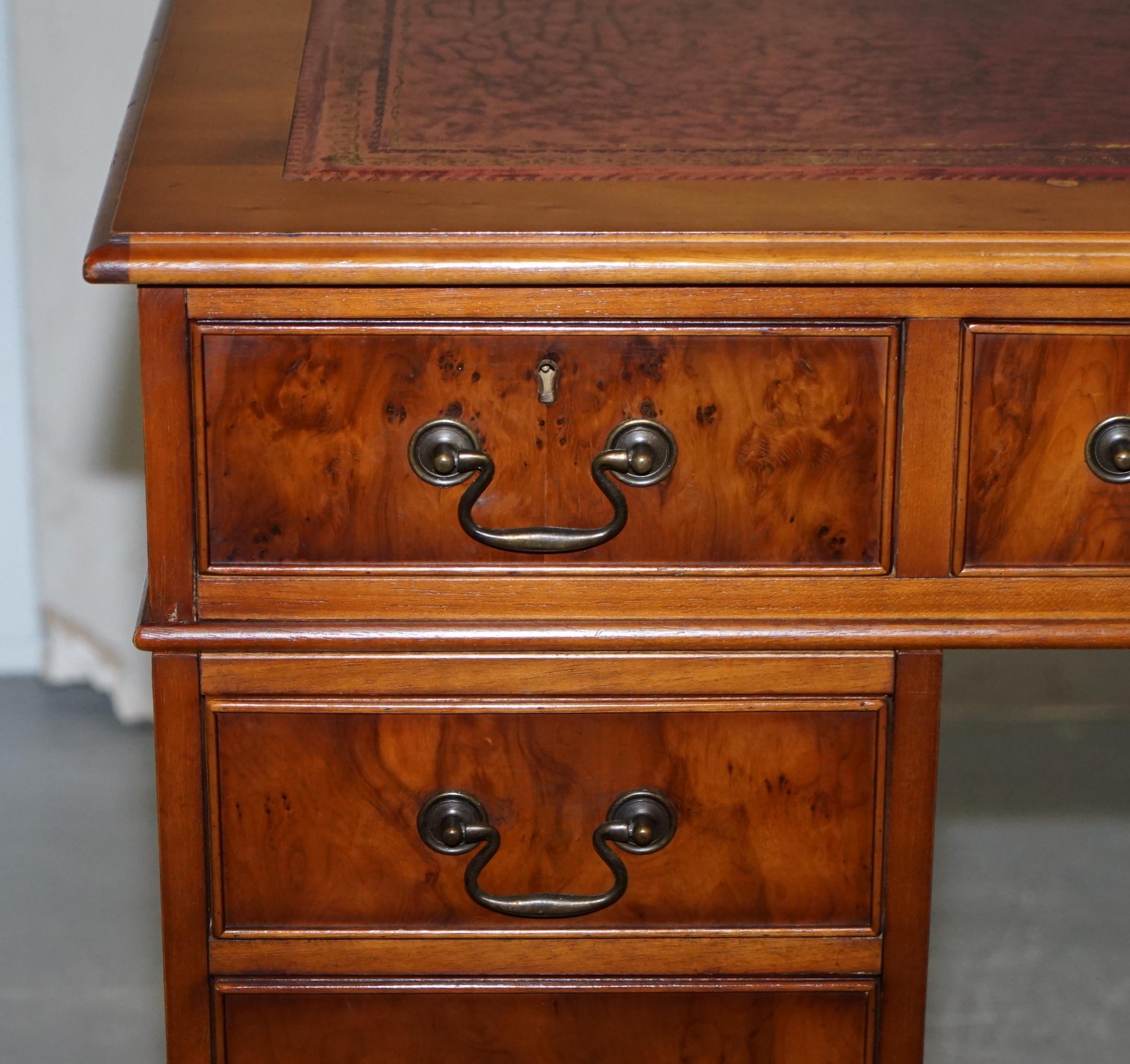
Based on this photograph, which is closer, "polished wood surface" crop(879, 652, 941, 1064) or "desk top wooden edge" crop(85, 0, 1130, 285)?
"desk top wooden edge" crop(85, 0, 1130, 285)

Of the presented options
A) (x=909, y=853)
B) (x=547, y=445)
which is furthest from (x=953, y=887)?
(x=547, y=445)

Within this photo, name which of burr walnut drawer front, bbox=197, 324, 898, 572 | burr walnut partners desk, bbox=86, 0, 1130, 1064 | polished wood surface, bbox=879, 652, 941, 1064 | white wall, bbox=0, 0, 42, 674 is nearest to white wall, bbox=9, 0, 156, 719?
white wall, bbox=0, 0, 42, 674

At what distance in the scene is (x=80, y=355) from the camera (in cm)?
228

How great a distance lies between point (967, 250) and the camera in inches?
36.4

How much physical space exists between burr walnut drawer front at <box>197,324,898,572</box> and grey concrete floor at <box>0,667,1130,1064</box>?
95 centimetres

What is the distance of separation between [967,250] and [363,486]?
1.27ft

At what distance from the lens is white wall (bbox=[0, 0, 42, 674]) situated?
226 centimetres

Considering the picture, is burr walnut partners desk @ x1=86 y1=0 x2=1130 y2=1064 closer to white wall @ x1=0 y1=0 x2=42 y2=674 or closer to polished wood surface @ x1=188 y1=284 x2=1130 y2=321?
polished wood surface @ x1=188 y1=284 x2=1130 y2=321

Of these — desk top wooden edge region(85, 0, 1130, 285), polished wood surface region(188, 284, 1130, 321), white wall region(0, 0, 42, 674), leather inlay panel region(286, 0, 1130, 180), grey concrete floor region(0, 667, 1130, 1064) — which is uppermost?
leather inlay panel region(286, 0, 1130, 180)

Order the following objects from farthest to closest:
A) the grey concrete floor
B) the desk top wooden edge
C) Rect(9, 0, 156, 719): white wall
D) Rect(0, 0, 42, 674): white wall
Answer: Rect(0, 0, 42, 674): white wall < Rect(9, 0, 156, 719): white wall < the grey concrete floor < the desk top wooden edge

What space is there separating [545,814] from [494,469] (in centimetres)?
25

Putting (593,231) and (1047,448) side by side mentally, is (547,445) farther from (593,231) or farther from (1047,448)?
(1047,448)

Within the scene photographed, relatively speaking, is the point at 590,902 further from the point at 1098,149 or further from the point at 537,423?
the point at 1098,149

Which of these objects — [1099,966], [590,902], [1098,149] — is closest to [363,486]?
[590,902]
